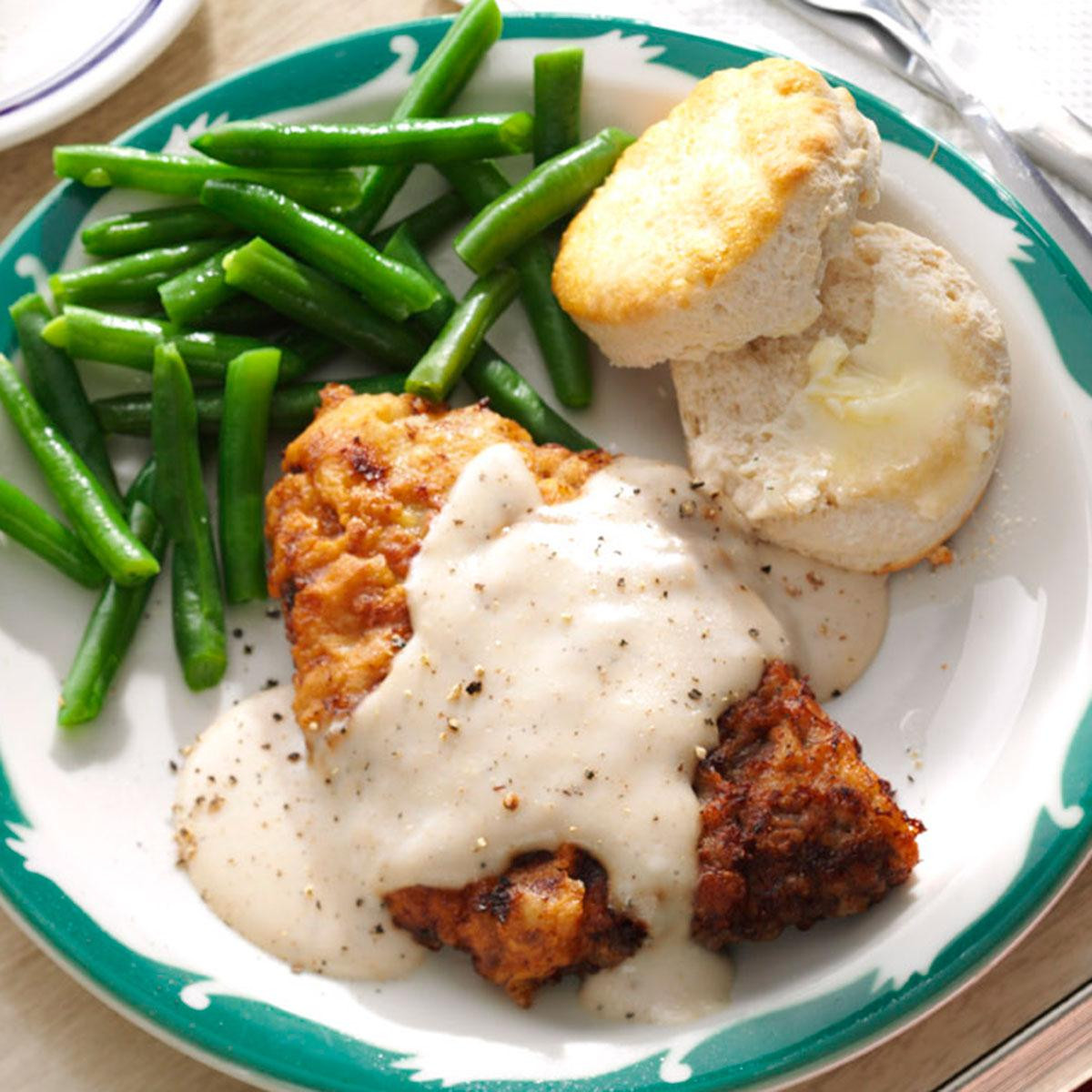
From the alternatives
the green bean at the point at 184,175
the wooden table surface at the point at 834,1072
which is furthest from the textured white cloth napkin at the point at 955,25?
the wooden table surface at the point at 834,1072

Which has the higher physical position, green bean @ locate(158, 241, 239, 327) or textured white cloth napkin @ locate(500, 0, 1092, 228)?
textured white cloth napkin @ locate(500, 0, 1092, 228)

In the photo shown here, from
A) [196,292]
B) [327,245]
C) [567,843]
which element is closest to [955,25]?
[327,245]

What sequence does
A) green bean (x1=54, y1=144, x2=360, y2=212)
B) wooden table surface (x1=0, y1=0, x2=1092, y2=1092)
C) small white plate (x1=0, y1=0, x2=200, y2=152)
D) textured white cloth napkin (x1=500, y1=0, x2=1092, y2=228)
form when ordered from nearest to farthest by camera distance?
wooden table surface (x1=0, y1=0, x2=1092, y2=1092) → green bean (x1=54, y1=144, x2=360, y2=212) → small white plate (x1=0, y1=0, x2=200, y2=152) → textured white cloth napkin (x1=500, y1=0, x2=1092, y2=228)

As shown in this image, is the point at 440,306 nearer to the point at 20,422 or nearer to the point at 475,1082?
the point at 20,422

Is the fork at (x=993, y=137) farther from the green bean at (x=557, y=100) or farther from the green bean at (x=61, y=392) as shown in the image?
the green bean at (x=61, y=392)

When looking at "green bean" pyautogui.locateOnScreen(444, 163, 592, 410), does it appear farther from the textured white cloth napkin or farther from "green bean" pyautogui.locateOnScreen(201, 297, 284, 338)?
the textured white cloth napkin

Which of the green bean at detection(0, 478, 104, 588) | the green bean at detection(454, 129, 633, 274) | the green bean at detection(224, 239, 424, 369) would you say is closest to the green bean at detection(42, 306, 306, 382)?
the green bean at detection(224, 239, 424, 369)

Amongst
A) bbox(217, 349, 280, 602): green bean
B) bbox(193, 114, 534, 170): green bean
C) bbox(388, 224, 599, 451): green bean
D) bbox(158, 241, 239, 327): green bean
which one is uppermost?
bbox(193, 114, 534, 170): green bean
